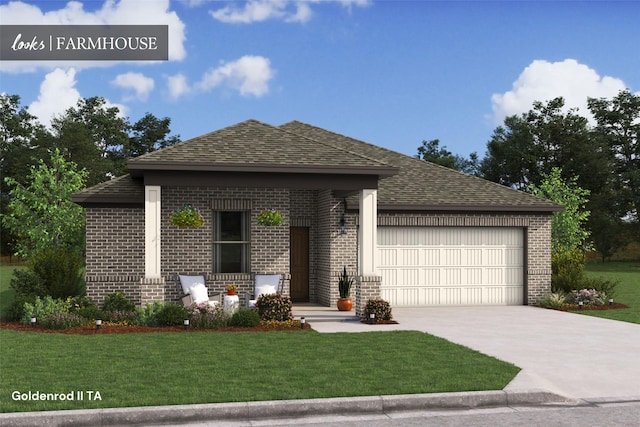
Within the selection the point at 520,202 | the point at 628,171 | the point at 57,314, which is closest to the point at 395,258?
the point at 520,202

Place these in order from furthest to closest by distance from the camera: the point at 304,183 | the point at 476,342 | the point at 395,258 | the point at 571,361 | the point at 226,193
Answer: the point at 395,258, the point at 226,193, the point at 304,183, the point at 476,342, the point at 571,361

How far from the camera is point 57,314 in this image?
1580 centimetres

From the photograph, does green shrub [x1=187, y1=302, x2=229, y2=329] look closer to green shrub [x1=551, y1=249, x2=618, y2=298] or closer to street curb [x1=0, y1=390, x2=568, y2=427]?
street curb [x1=0, y1=390, x2=568, y2=427]

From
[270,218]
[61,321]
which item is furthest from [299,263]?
[61,321]

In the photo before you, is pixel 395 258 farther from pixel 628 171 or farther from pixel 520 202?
pixel 628 171

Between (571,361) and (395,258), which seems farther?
(395,258)

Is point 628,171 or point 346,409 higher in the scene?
point 628,171

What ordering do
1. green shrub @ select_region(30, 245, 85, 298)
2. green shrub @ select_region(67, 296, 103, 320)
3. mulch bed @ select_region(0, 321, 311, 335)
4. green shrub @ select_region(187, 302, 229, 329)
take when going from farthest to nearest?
1. green shrub @ select_region(30, 245, 85, 298)
2. green shrub @ select_region(67, 296, 103, 320)
3. green shrub @ select_region(187, 302, 229, 329)
4. mulch bed @ select_region(0, 321, 311, 335)

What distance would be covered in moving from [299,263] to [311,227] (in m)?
1.10

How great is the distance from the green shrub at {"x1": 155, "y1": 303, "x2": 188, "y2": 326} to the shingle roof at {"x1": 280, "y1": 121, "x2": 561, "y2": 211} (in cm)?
646

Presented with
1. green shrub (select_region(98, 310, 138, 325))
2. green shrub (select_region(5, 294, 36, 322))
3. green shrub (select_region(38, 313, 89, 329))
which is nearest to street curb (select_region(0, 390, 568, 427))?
green shrub (select_region(38, 313, 89, 329))

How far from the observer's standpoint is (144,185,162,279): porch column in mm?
16688

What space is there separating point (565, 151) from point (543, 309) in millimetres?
43958

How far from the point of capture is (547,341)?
1413cm
